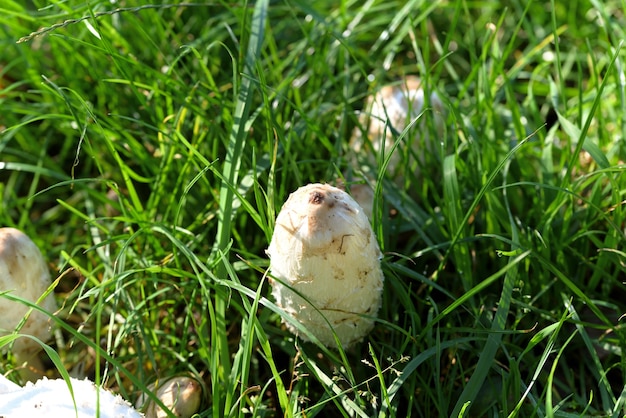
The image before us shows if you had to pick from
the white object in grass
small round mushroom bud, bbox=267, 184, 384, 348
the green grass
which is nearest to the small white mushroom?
the green grass

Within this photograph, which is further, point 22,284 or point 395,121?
point 395,121

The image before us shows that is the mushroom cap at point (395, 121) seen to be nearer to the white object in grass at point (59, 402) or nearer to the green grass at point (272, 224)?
the green grass at point (272, 224)

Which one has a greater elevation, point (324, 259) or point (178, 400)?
point (324, 259)

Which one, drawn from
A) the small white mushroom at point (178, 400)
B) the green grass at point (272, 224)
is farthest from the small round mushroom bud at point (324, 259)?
the small white mushroom at point (178, 400)

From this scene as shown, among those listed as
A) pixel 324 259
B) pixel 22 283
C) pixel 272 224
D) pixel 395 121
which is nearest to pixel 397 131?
pixel 395 121

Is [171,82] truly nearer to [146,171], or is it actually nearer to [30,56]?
[146,171]

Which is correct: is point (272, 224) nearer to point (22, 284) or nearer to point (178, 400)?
point (178, 400)
